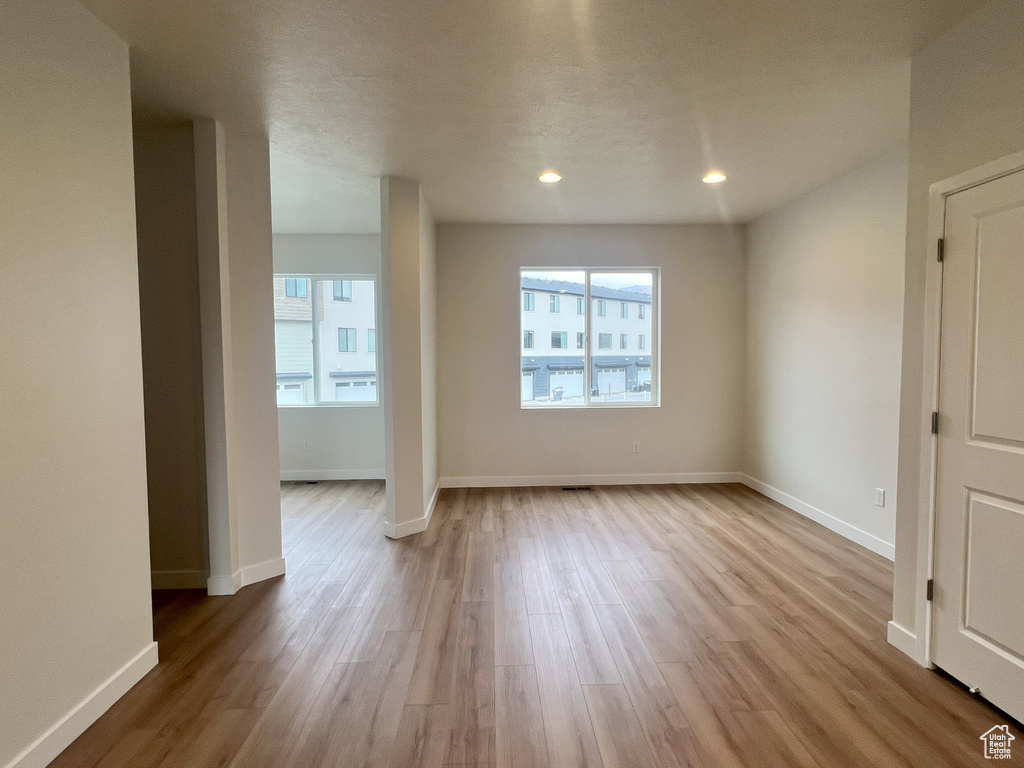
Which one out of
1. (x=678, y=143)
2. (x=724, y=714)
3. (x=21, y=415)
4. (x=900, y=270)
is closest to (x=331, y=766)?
(x=724, y=714)

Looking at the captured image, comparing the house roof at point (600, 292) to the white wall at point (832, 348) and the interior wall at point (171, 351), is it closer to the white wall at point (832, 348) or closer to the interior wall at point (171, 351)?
the white wall at point (832, 348)

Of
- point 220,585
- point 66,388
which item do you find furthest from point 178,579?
point 66,388

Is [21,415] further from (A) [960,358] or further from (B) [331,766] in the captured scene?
(A) [960,358]

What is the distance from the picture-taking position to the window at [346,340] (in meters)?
6.07

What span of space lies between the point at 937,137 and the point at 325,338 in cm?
565

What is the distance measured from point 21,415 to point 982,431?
3.51 m

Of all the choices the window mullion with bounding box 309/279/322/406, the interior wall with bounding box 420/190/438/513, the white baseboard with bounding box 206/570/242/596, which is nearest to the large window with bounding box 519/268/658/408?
the interior wall with bounding box 420/190/438/513

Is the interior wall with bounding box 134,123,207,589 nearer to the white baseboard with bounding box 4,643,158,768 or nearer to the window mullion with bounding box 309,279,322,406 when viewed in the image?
the white baseboard with bounding box 4,643,158,768

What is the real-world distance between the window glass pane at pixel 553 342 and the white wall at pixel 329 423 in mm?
1840

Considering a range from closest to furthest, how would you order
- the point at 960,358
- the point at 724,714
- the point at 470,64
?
1. the point at 724,714
2. the point at 960,358
3. the point at 470,64

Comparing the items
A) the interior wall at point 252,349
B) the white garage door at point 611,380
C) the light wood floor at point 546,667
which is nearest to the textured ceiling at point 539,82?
the interior wall at point 252,349

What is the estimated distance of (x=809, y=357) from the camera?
443cm

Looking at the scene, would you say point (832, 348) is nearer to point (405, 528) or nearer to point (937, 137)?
point (937, 137)

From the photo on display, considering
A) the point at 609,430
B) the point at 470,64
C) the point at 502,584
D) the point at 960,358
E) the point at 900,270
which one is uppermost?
the point at 470,64
